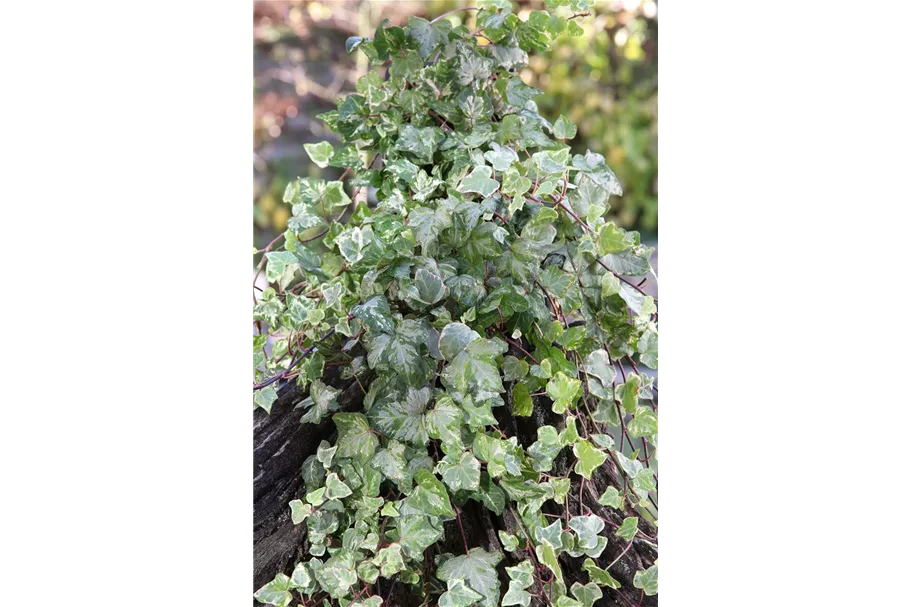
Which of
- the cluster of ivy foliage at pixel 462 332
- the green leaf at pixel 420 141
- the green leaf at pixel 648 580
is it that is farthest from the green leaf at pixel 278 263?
the green leaf at pixel 648 580

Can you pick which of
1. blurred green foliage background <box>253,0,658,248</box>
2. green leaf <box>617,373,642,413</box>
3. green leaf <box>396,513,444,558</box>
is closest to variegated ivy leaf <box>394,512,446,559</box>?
green leaf <box>396,513,444,558</box>

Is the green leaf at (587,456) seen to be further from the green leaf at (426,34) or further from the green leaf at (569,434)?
the green leaf at (426,34)

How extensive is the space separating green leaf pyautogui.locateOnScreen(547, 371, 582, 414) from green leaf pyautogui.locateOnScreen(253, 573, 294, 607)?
0.43 m

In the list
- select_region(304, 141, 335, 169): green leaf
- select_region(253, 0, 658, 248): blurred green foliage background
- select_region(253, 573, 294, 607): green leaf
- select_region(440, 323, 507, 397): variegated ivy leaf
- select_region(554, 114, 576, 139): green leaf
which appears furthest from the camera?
select_region(253, 0, 658, 248): blurred green foliage background

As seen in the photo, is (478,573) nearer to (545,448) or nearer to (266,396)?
(545,448)

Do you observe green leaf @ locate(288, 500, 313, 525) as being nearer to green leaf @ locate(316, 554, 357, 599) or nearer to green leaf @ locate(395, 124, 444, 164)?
green leaf @ locate(316, 554, 357, 599)

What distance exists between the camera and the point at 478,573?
85 cm

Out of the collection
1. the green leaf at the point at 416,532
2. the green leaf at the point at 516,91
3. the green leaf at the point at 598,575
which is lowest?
the green leaf at the point at 598,575

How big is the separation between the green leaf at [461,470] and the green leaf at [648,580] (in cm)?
30

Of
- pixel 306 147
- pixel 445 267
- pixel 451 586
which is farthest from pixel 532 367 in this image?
pixel 306 147

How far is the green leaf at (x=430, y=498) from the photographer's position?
0.84 m

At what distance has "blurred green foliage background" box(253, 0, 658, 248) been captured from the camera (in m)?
1.26

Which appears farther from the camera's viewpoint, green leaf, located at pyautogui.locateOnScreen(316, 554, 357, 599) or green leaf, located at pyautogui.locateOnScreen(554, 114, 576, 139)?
green leaf, located at pyautogui.locateOnScreen(554, 114, 576, 139)

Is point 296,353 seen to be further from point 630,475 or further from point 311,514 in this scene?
point 630,475
